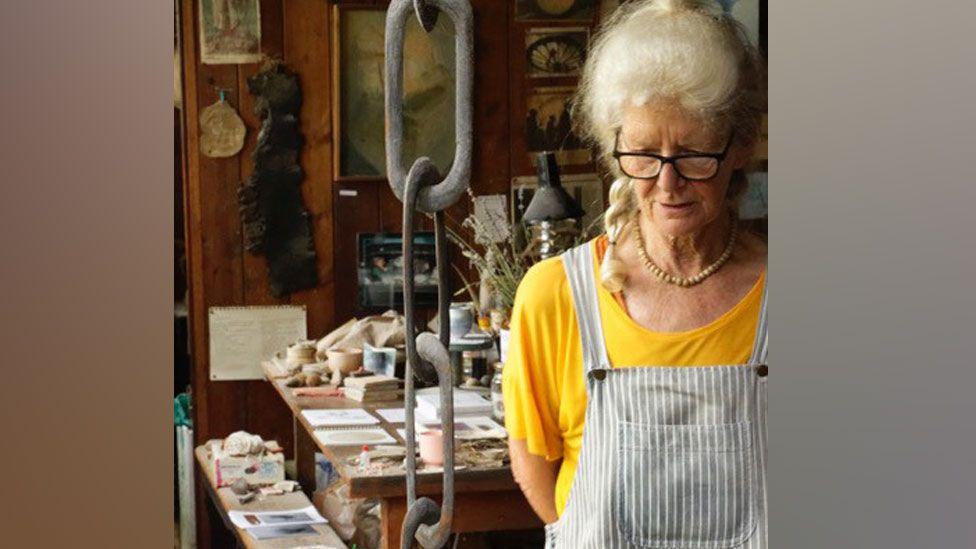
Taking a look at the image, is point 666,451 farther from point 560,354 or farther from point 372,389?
point 372,389

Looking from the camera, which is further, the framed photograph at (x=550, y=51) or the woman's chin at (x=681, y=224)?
the framed photograph at (x=550, y=51)

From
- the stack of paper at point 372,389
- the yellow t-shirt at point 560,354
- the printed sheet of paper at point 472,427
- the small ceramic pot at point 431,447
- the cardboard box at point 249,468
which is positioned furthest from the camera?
the cardboard box at point 249,468

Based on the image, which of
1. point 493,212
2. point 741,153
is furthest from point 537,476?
point 493,212

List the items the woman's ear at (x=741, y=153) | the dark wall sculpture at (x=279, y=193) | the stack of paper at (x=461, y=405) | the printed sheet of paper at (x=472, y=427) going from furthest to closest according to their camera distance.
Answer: the dark wall sculpture at (x=279, y=193), the stack of paper at (x=461, y=405), the printed sheet of paper at (x=472, y=427), the woman's ear at (x=741, y=153)

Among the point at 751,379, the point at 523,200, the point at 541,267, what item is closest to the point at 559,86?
the point at 523,200

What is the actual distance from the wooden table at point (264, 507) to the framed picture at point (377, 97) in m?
1.14

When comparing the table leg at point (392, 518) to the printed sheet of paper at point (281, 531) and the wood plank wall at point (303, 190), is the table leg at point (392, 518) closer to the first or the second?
the printed sheet of paper at point (281, 531)

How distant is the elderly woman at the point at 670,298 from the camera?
1733 mm

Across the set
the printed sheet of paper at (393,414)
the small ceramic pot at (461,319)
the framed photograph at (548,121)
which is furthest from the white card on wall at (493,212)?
the printed sheet of paper at (393,414)

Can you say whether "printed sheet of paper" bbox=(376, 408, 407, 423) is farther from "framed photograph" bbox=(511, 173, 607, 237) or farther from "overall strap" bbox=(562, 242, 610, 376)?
"overall strap" bbox=(562, 242, 610, 376)

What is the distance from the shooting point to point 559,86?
5078 millimetres

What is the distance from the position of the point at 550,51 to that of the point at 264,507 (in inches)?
77.4
